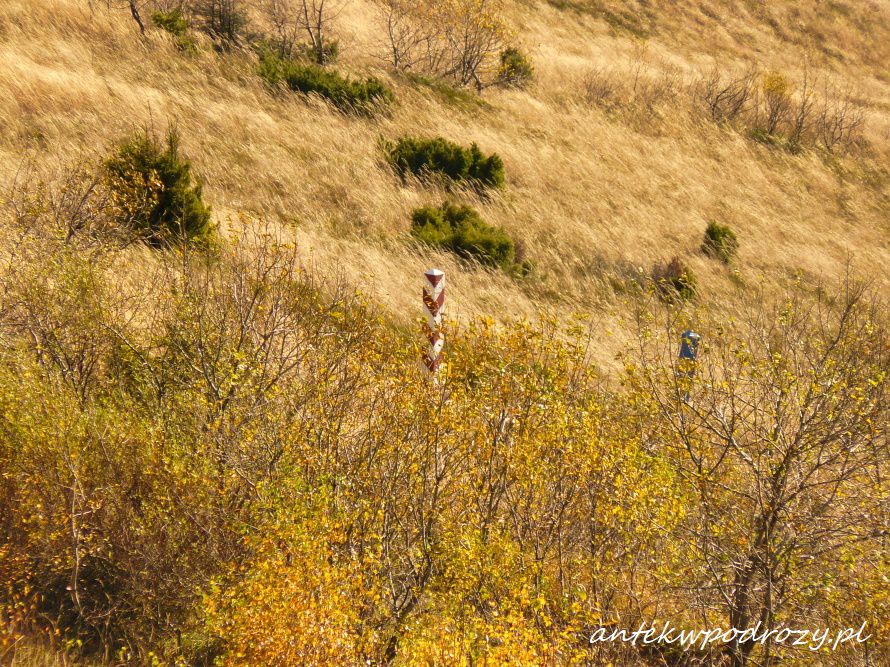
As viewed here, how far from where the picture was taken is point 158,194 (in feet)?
30.1

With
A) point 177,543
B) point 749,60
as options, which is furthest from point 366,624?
point 749,60

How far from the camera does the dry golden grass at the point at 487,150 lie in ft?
36.4

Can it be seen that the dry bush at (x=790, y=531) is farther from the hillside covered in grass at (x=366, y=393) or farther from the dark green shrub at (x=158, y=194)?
the dark green shrub at (x=158, y=194)

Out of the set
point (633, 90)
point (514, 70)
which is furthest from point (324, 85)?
point (633, 90)

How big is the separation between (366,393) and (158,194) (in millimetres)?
4983

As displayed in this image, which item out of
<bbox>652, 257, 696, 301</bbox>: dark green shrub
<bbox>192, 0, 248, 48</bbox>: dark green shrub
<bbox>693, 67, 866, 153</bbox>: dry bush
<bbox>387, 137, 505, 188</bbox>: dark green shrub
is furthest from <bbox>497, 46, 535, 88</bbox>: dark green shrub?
<bbox>652, 257, 696, 301</bbox>: dark green shrub

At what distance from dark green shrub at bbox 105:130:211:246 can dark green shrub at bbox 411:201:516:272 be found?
384 cm

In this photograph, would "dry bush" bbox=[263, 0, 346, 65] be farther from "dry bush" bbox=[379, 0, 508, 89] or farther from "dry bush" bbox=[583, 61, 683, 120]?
"dry bush" bbox=[583, 61, 683, 120]

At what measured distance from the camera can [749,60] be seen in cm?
3186

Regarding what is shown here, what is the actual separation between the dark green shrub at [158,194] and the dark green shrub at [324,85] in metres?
6.75

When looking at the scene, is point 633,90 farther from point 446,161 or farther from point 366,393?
point 366,393

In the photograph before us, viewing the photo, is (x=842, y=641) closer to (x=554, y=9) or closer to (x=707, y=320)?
(x=707, y=320)

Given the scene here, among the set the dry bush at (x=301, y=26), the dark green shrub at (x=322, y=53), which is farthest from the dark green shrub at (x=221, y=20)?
the dark green shrub at (x=322, y=53)

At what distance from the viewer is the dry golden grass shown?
11094mm
